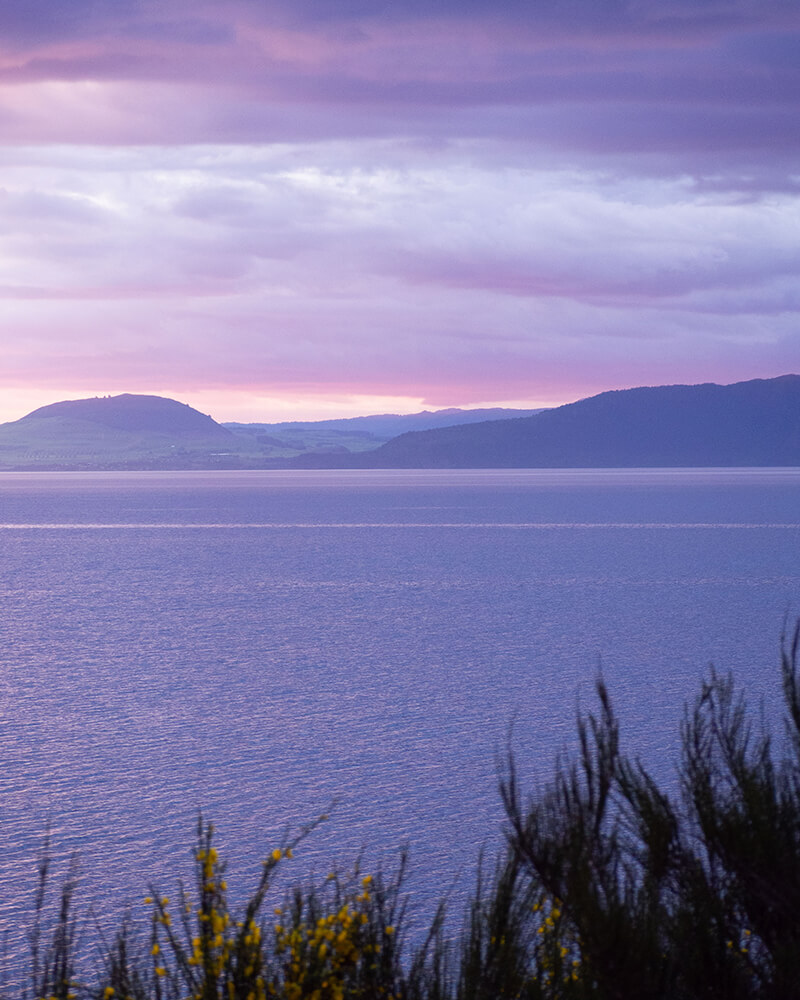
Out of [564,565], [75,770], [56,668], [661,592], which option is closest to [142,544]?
[564,565]

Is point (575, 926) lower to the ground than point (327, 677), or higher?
higher

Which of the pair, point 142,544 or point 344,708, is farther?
point 142,544

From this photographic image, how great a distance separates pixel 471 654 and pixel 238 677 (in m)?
7.59

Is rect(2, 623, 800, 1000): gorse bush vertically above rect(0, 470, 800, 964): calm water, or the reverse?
rect(2, 623, 800, 1000): gorse bush

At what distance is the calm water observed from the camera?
19.8m

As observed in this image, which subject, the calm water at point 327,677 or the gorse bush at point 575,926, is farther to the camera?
the calm water at point 327,677

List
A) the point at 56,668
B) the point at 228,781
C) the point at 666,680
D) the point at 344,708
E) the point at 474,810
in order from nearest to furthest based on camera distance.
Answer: the point at 474,810 → the point at 228,781 → the point at 344,708 → the point at 666,680 → the point at 56,668

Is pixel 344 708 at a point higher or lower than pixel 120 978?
lower

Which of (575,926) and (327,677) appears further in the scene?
(327,677)

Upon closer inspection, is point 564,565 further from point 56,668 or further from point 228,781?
point 228,781

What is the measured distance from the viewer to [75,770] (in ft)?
77.4

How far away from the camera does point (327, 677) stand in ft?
114

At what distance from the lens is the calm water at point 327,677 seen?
19766 millimetres

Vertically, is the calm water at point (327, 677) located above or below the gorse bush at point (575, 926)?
below
